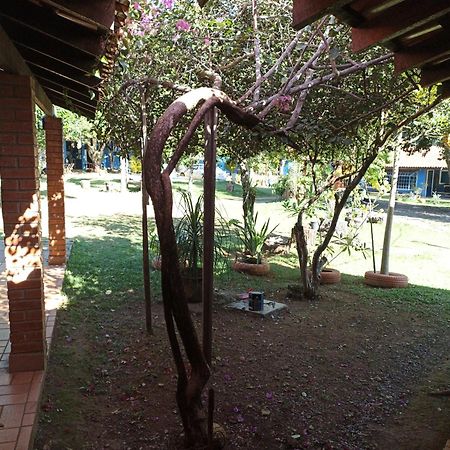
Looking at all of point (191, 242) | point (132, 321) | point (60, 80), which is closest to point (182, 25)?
point (60, 80)

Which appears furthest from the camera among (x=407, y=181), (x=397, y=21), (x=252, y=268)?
Result: (x=407, y=181)

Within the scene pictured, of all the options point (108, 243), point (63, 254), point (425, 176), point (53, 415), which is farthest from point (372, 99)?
point (425, 176)

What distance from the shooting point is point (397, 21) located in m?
2.00

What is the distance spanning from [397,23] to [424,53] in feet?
2.08

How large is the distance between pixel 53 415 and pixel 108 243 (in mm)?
6096

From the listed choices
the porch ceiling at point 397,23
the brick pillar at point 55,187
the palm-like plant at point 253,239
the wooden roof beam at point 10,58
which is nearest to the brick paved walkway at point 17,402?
the wooden roof beam at point 10,58

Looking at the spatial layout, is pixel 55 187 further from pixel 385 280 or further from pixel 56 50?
pixel 385 280

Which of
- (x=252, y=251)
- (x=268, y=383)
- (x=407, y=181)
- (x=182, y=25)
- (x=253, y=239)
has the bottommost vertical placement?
(x=268, y=383)

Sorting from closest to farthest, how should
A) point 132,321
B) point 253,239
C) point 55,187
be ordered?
point 132,321 < point 55,187 < point 253,239

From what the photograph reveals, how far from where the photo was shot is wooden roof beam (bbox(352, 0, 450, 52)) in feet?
6.08

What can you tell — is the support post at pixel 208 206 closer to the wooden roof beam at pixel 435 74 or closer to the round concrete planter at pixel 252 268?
the wooden roof beam at pixel 435 74

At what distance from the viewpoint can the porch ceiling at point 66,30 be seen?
1.72m

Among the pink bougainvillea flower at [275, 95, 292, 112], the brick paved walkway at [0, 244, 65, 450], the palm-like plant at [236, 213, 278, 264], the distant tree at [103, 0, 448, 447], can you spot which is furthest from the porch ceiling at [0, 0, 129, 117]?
the palm-like plant at [236, 213, 278, 264]

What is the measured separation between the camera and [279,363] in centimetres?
380
